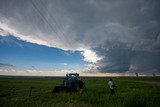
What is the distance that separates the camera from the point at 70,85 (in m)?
26.6

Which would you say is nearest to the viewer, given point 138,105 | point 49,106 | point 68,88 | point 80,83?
point 138,105

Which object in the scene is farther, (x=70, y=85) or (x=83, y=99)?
(x=70, y=85)

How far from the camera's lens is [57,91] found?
80.1 ft

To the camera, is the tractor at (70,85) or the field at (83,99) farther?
the tractor at (70,85)

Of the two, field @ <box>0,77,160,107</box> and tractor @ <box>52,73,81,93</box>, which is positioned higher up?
tractor @ <box>52,73,81,93</box>

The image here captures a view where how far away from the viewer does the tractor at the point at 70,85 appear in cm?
2416

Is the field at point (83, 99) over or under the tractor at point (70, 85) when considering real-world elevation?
under

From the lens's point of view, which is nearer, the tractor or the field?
the field

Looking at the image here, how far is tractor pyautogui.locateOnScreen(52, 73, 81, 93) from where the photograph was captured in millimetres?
24156

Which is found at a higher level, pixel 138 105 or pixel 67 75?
pixel 67 75

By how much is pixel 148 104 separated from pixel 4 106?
1002 cm

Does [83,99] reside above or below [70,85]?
below

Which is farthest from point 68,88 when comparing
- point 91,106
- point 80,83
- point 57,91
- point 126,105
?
point 126,105

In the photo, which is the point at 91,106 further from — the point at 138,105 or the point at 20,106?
the point at 20,106
